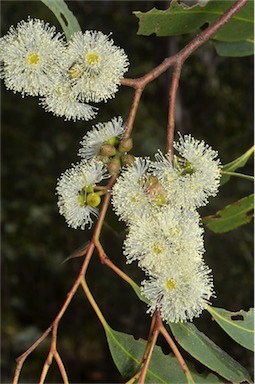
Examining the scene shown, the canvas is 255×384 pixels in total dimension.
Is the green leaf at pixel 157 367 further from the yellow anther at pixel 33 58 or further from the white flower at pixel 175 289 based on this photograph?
the yellow anther at pixel 33 58

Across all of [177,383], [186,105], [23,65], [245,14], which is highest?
[186,105]

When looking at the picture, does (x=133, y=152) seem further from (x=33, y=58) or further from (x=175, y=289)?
(x=175, y=289)

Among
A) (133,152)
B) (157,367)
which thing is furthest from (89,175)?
(133,152)

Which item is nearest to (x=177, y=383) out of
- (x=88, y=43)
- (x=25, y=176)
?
(x=88, y=43)

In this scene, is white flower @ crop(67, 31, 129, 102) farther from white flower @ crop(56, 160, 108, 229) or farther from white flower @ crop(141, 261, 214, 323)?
white flower @ crop(141, 261, 214, 323)

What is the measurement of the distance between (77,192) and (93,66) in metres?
0.20

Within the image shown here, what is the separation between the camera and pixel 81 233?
12.4ft

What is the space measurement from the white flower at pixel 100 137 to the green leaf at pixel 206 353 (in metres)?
0.30

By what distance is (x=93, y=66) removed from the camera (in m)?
1.08

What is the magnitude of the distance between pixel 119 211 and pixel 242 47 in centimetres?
67

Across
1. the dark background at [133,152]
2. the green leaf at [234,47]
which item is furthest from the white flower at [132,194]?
the dark background at [133,152]

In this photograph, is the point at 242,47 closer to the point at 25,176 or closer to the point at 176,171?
the point at 176,171

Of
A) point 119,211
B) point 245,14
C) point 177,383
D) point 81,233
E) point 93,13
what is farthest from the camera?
point 81,233

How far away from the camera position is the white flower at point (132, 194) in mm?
1025
